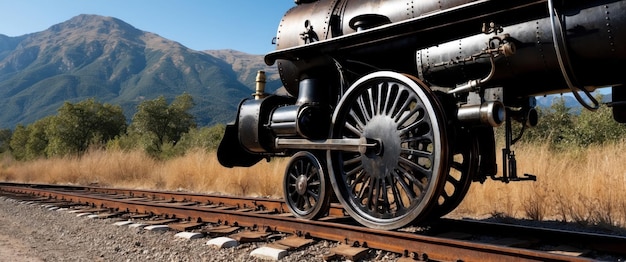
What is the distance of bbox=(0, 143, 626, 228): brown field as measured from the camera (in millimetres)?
5871

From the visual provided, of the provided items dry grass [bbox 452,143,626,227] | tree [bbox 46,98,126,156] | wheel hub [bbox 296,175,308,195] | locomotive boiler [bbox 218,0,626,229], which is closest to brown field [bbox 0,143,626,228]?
dry grass [bbox 452,143,626,227]

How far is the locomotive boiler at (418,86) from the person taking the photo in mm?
3885

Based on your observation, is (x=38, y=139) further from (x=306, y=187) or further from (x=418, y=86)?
(x=418, y=86)

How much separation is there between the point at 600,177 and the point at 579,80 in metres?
2.93

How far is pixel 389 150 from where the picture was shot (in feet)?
15.3

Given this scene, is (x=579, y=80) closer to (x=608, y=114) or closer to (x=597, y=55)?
(x=597, y=55)

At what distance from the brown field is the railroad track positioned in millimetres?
1298

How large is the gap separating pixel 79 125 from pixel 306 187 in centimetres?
4317

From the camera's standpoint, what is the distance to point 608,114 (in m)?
Answer: 12.7

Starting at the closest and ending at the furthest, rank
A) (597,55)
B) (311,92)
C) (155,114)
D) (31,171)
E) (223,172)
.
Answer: (597,55) < (311,92) < (223,172) < (31,171) < (155,114)

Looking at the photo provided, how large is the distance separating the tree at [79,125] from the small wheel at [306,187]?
36649 mm

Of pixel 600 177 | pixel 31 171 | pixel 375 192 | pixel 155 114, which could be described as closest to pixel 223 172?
pixel 375 192

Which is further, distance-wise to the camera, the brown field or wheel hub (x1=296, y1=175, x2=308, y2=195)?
the brown field

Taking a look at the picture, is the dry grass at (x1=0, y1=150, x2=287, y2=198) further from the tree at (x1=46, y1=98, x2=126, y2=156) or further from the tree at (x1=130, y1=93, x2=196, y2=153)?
the tree at (x1=130, y1=93, x2=196, y2=153)
